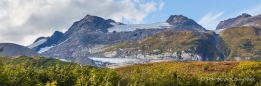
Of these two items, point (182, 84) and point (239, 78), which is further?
point (239, 78)

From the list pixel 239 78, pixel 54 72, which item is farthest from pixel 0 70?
pixel 239 78

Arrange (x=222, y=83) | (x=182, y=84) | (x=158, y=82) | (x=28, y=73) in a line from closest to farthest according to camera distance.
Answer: (x=28, y=73), (x=158, y=82), (x=182, y=84), (x=222, y=83)

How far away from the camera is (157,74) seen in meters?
39.2

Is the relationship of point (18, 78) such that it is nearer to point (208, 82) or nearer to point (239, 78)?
point (208, 82)

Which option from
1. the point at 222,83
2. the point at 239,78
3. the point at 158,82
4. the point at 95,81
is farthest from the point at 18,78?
the point at 239,78

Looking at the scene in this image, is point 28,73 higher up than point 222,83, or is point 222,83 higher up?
point 28,73

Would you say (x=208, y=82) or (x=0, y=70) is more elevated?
(x=0, y=70)

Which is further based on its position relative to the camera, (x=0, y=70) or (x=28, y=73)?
(x=28, y=73)

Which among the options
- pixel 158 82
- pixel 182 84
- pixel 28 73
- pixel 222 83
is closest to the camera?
pixel 28 73

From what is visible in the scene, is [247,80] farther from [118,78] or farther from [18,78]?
[18,78]

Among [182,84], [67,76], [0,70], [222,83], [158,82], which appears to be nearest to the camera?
[0,70]

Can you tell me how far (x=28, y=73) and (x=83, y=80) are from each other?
7667mm

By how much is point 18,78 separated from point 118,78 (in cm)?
1314

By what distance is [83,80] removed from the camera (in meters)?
29.4
